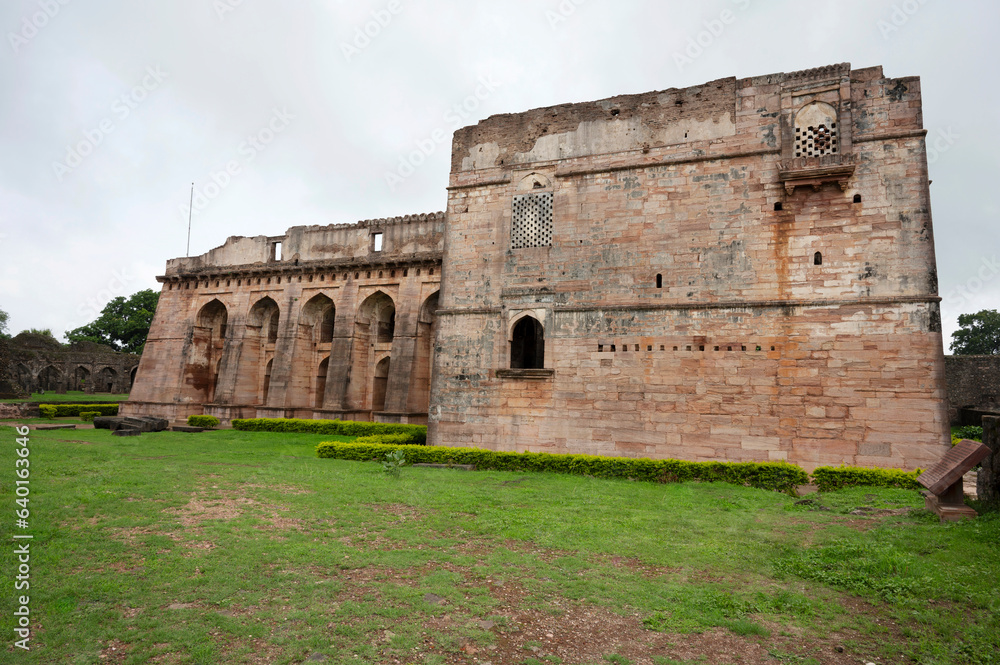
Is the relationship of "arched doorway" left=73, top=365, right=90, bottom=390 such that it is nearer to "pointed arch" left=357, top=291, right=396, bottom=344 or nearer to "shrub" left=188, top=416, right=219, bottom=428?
"shrub" left=188, top=416, right=219, bottom=428

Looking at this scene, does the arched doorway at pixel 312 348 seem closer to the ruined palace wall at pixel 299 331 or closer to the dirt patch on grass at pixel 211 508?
the ruined palace wall at pixel 299 331

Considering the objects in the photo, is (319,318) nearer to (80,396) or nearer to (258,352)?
(258,352)

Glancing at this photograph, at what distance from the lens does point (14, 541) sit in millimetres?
5504

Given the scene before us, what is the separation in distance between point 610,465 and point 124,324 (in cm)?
5501

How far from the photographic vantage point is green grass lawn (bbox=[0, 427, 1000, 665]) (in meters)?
4.08

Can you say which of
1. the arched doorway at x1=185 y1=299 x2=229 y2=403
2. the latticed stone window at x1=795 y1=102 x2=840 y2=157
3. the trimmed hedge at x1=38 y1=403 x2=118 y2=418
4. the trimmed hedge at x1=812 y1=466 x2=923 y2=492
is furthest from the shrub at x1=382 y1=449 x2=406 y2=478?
the trimmed hedge at x1=38 y1=403 x2=118 y2=418

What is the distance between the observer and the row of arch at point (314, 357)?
23.8m

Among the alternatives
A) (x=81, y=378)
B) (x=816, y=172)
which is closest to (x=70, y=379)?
(x=81, y=378)

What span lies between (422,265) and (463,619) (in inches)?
817

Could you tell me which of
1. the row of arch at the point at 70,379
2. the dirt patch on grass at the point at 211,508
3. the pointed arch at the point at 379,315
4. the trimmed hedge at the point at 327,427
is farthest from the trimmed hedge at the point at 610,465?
the row of arch at the point at 70,379

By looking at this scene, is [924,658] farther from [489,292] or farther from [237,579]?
[489,292]

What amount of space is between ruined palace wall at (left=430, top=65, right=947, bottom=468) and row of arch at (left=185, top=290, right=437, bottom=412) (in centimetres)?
930

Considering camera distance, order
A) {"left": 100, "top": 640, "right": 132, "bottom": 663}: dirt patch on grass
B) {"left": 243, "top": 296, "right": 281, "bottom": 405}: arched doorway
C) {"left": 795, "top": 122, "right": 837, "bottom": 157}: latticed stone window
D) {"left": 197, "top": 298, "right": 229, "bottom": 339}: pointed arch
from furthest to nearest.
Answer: {"left": 197, "top": 298, "right": 229, "bottom": 339}: pointed arch → {"left": 243, "top": 296, "right": 281, "bottom": 405}: arched doorway → {"left": 795, "top": 122, "right": 837, "bottom": 157}: latticed stone window → {"left": 100, "top": 640, "right": 132, "bottom": 663}: dirt patch on grass

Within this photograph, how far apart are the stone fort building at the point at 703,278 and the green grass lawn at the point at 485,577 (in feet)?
9.17
